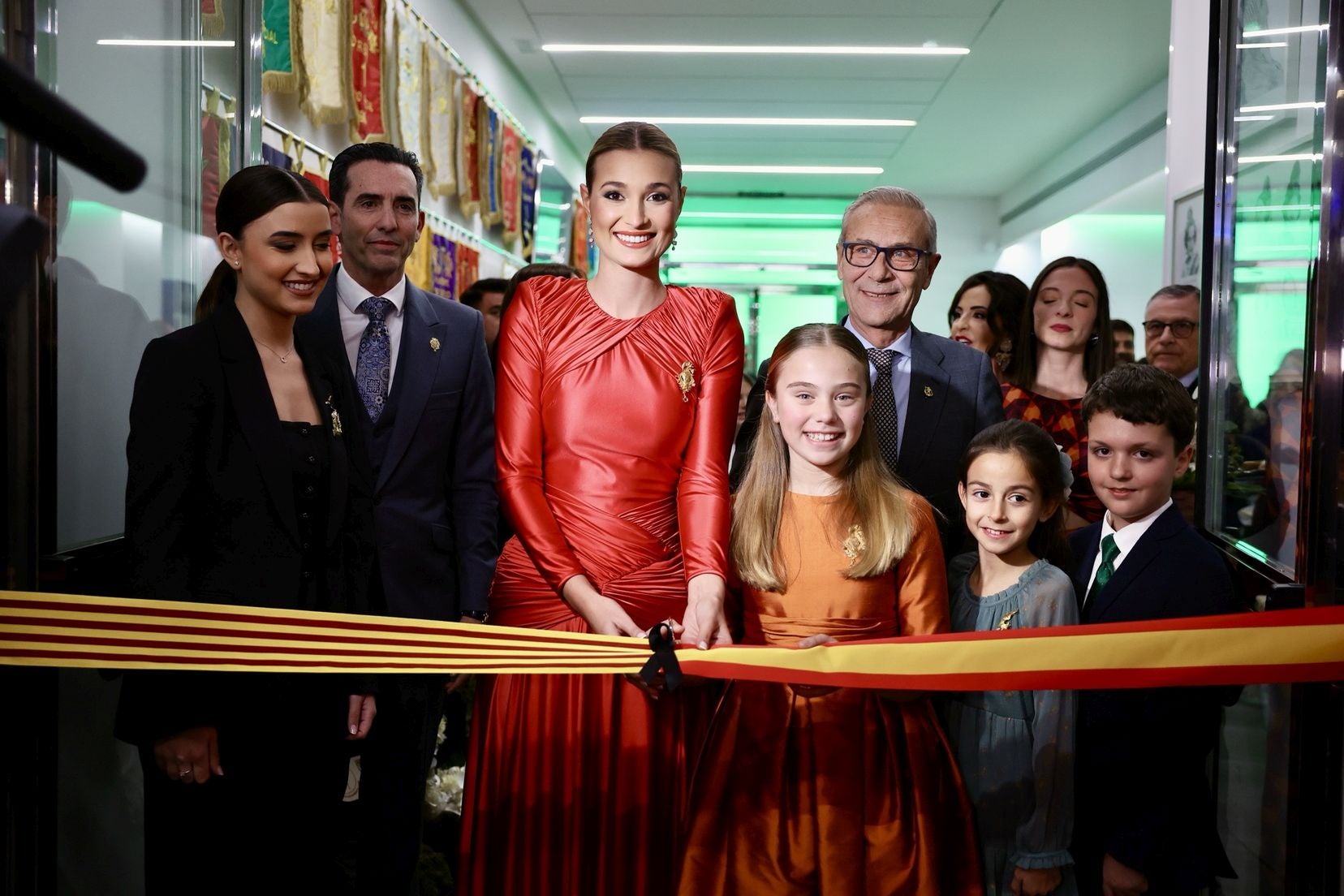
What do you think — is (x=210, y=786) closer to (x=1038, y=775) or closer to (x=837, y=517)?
(x=837, y=517)

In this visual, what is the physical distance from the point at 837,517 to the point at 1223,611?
0.68 metres

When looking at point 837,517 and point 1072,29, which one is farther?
point 1072,29

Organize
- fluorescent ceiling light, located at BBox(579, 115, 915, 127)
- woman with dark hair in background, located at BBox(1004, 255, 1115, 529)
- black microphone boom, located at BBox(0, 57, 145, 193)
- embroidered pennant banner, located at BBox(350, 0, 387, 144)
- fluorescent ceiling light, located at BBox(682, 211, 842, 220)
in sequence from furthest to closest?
fluorescent ceiling light, located at BBox(682, 211, 842, 220), fluorescent ceiling light, located at BBox(579, 115, 915, 127), embroidered pennant banner, located at BBox(350, 0, 387, 144), woman with dark hair in background, located at BBox(1004, 255, 1115, 529), black microphone boom, located at BBox(0, 57, 145, 193)

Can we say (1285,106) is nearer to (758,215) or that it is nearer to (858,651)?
(858,651)

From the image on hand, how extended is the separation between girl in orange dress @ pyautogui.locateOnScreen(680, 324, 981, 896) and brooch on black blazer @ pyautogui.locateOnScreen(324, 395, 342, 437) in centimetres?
70

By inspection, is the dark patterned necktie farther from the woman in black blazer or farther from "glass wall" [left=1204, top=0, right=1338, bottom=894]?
the woman in black blazer

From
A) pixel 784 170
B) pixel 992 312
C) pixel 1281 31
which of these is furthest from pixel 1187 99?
pixel 784 170

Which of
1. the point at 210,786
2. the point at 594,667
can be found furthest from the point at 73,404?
the point at 594,667

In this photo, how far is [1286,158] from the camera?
210 cm

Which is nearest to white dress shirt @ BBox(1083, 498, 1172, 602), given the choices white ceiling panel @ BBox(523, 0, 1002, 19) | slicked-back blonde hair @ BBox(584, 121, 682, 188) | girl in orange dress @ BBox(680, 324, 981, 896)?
girl in orange dress @ BBox(680, 324, 981, 896)

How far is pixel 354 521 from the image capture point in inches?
73.6

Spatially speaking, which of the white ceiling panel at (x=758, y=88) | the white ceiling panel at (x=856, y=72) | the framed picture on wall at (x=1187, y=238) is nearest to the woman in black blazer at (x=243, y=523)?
the framed picture on wall at (x=1187, y=238)

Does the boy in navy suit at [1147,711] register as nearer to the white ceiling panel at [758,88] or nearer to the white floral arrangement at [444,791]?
the white floral arrangement at [444,791]

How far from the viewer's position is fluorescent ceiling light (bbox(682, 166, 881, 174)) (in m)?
11.8
